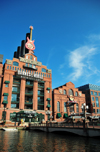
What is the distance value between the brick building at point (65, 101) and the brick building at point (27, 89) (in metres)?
3.79

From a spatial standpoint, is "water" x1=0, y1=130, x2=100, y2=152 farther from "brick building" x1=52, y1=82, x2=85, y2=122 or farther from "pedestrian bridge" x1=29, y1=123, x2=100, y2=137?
"brick building" x1=52, y1=82, x2=85, y2=122

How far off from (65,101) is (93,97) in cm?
2768

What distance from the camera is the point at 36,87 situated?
214ft

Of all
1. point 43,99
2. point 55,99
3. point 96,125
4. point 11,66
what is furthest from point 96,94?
point 96,125

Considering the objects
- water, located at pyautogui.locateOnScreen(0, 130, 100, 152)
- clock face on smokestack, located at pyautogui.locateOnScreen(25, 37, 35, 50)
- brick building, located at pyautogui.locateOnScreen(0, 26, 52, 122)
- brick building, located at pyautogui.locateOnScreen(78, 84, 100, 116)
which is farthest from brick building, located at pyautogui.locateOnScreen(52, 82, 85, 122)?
water, located at pyautogui.locateOnScreen(0, 130, 100, 152)

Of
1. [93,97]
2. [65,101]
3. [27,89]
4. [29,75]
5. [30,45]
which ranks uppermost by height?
[30,45]

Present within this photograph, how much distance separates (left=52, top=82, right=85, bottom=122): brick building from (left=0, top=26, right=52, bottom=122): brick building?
12.4ft

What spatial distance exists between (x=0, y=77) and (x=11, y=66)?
7.25m

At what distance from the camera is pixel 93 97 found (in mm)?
89812

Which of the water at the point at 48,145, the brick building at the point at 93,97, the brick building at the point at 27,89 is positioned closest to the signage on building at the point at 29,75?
the brick building at the point at 27,89

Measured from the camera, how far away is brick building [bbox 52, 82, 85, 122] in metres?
67.1

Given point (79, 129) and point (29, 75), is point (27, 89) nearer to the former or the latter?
point (29, 75)

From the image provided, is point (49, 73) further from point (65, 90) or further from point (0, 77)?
point (0, 77)

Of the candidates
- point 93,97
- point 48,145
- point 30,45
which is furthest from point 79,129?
point 93,97
